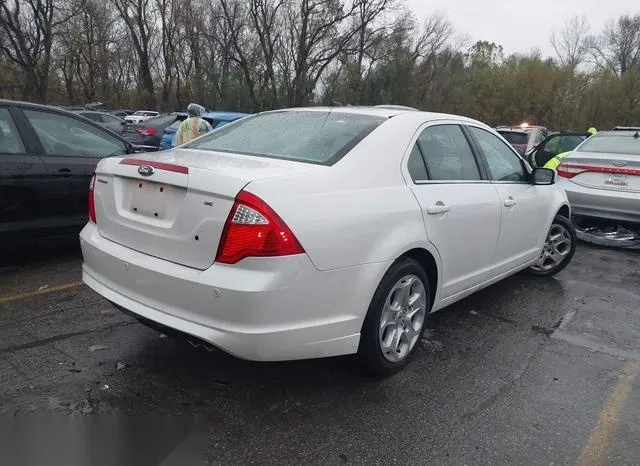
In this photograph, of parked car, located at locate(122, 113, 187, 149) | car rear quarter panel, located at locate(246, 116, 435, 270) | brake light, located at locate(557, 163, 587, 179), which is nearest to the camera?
car rear quarter panel, located at locate(246, 116, 435, 270)

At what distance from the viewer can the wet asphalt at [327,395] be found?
8.30 ft

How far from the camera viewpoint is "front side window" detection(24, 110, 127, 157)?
4941mm

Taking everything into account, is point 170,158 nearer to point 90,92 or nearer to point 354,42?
point 354,42

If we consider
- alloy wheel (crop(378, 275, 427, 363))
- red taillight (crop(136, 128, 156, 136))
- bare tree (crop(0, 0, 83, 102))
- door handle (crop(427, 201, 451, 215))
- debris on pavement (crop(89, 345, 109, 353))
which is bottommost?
debris on pavement (crop(89, 345, 109, 353))

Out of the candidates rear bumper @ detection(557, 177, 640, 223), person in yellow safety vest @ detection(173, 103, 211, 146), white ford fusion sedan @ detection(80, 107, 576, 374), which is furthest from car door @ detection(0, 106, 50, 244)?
rear bumper @ detection(557, 177, 640, 223)

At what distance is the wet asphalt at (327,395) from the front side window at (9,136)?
1.31 metres

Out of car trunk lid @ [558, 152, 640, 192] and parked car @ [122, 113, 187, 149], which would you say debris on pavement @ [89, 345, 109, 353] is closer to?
car trunk lid @ [558, 152, 640, 192]

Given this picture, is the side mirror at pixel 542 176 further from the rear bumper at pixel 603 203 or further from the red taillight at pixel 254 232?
the red taillight at pixel 254 232

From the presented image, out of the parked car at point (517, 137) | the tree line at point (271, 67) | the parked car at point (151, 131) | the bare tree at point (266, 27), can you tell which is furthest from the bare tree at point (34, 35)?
the parked car at point (517, 137)

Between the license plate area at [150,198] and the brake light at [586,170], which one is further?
the brake light at [586,170]

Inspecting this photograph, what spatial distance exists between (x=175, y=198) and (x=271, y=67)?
3589 centimetres

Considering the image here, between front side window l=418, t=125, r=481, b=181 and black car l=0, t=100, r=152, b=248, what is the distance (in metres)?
3.36

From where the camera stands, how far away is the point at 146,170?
2.78 metres

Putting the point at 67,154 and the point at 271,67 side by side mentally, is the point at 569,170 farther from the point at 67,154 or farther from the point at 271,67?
the point at 271,67
